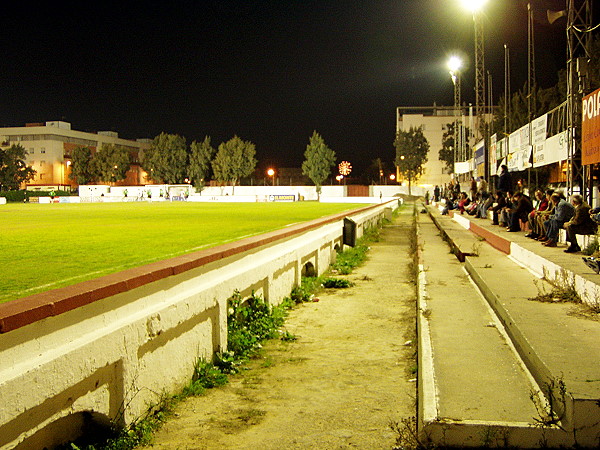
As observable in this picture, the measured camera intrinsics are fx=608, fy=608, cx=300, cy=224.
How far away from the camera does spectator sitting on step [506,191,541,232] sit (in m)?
14.6

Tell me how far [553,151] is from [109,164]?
312 feet

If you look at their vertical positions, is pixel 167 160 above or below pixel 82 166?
above

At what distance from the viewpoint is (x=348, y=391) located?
15.5 feet

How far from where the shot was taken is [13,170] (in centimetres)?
9244

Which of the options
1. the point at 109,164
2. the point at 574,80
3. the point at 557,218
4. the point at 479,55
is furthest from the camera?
the point at 109,164

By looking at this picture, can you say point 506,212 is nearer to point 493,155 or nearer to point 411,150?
point 493,155

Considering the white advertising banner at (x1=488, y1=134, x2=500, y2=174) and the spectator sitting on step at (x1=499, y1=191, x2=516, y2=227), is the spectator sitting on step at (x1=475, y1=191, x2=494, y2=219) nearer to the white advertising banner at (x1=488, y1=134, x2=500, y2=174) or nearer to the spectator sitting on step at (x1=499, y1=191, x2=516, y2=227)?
the spectator sitting on step at (x1=499, y1=191, x2=516, y2=227)

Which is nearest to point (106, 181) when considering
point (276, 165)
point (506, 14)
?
point (276, 165)

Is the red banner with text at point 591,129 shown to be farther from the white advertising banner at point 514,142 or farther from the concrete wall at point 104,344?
the white advertising banner at point 514,142

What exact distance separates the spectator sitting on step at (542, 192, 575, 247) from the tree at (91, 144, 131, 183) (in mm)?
98315

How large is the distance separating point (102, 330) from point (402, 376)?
2661 millimetres

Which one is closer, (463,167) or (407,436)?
→ (407,436)

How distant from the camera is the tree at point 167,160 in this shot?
107188 mm

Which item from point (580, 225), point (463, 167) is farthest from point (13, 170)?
point (580, 225)
